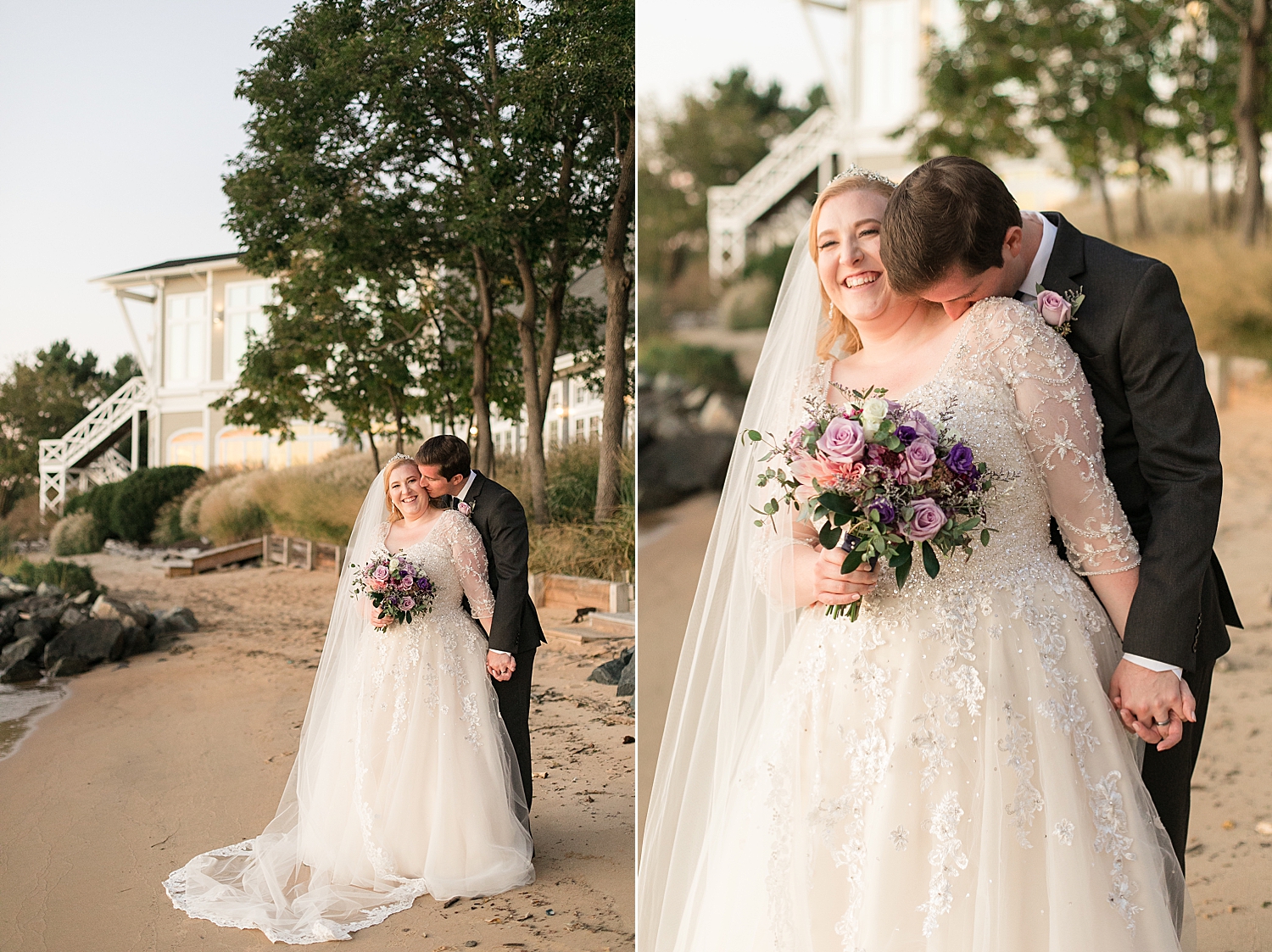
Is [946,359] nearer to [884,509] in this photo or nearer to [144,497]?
[884,509]

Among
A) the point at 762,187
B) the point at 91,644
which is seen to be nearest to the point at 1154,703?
the point at 91,644

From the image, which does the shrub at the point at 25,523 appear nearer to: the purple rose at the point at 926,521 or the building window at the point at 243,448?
the building window at the point at 243,448

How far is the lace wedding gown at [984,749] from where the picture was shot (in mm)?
1239

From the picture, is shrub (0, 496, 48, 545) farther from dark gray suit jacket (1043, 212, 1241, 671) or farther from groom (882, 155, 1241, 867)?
dark gray suit jacket (1043, 212, 1241, 671)

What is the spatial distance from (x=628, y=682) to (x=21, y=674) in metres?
1.67

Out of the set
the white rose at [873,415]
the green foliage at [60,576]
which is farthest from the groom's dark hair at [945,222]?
the green foliage at [60,576]

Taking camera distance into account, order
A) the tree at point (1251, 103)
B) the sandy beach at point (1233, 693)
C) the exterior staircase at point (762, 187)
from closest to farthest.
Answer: the sandy beach at point (1233, 693) < the tree at point (1251, 103) < the exterior staircase at point (762, 187)

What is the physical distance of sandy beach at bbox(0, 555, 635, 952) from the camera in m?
2.25

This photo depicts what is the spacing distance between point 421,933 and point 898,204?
195 cm

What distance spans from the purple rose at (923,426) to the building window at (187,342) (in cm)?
206

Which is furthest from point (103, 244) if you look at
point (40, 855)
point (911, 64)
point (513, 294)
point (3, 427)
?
point (911, 64)

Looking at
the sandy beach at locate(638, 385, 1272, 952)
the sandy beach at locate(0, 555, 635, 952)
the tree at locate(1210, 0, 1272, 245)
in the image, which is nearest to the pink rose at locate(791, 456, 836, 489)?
the sandy beach at locate(0, 555, 635, 952)

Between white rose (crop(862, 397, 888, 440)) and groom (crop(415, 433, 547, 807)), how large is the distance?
1493 mm

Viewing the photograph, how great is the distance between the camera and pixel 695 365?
9922 mm
